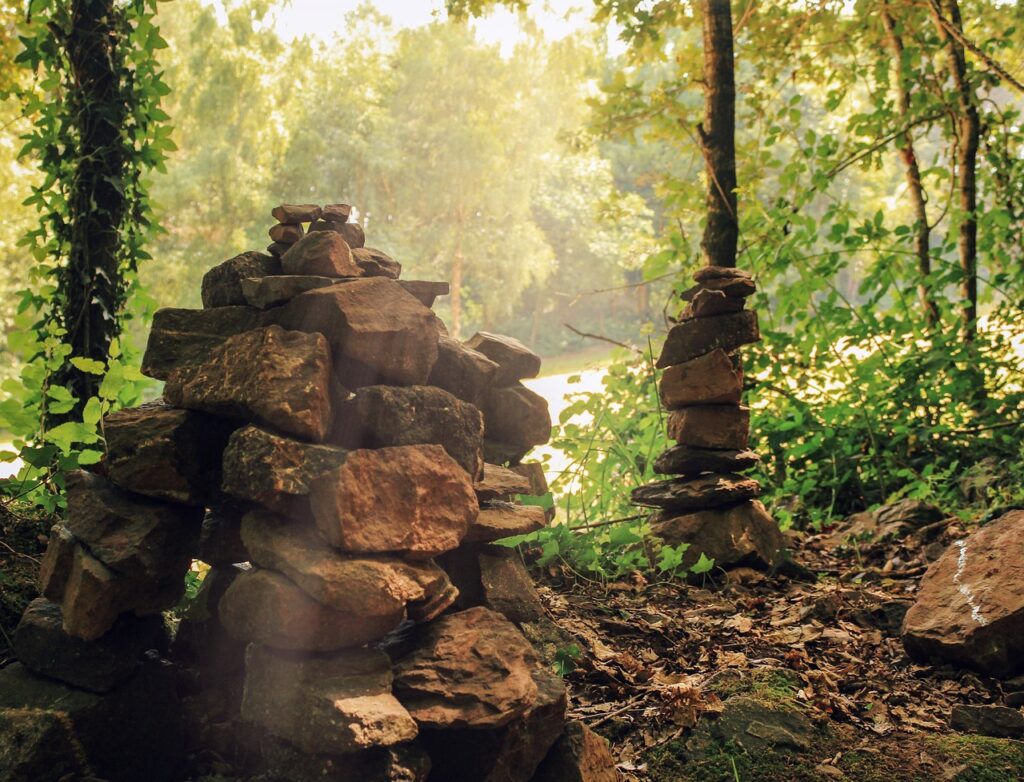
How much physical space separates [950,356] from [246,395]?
592cm

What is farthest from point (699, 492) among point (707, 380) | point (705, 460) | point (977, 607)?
point (977, 607)

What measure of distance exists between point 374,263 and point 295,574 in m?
1.37

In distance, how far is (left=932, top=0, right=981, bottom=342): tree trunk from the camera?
712cm

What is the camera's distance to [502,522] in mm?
3176

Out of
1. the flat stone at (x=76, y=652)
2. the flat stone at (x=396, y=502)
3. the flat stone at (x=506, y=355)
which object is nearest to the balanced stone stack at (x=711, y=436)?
the flat stone at (x=506, y=355)

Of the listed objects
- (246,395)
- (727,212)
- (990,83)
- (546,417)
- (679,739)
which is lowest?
(679,739)

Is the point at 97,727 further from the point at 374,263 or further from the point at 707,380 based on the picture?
the point at 707,380

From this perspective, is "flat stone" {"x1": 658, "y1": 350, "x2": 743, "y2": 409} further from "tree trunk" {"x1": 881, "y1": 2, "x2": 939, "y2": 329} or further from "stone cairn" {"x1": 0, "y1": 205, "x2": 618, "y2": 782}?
"tree trunk" {"x1": 881, "y1": 2, "x2": 939, "y2": 329}

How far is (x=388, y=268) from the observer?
11.2 feet

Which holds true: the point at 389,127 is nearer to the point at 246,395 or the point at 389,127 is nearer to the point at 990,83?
the point at 990,83

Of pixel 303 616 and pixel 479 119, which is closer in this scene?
pixel 303 616

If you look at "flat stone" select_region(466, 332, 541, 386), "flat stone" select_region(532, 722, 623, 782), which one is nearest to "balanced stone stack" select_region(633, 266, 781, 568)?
"flat stone" select_region(466, 332, 541, 386)

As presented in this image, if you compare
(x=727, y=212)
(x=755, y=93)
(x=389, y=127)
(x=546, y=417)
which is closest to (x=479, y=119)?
(x=389, y=127)

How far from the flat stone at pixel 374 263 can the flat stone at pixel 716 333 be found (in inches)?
89.1
